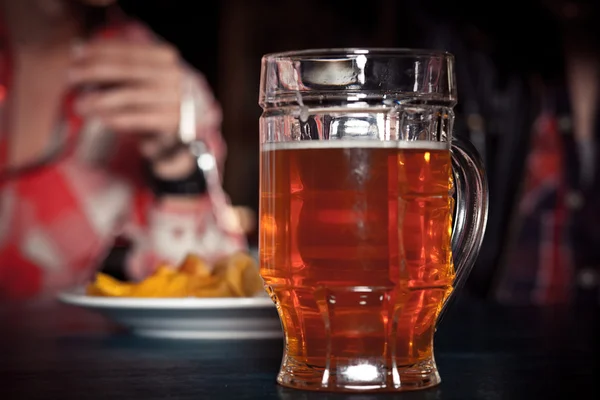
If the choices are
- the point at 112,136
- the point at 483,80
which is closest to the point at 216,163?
the point at 112,136

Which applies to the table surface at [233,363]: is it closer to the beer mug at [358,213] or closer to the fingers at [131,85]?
the beer mug at [358,213]

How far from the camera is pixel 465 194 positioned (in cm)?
72

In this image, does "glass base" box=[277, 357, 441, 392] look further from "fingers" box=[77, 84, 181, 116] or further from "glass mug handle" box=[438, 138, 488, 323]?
"fingers" box=[77, 84, 181, 116]

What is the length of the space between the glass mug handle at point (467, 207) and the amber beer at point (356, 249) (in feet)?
0.13

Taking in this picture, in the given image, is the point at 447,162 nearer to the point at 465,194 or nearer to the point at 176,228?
the point at 465,194

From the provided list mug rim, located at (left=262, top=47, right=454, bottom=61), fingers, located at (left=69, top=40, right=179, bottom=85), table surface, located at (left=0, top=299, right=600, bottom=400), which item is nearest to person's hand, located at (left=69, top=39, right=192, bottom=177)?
fingers, located at (left=69, top=40, right=179, bottom=85)

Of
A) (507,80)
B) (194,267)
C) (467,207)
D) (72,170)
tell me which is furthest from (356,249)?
(507,80)

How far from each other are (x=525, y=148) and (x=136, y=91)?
1.22 metres

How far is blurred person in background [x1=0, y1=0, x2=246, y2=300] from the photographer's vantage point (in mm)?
2529

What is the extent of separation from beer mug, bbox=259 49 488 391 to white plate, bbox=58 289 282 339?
21 centimetres

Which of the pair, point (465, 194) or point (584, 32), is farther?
point (584, 32)

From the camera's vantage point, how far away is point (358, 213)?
64cm

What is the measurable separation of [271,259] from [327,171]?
87 mm

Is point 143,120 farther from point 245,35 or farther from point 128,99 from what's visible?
point 245,35
